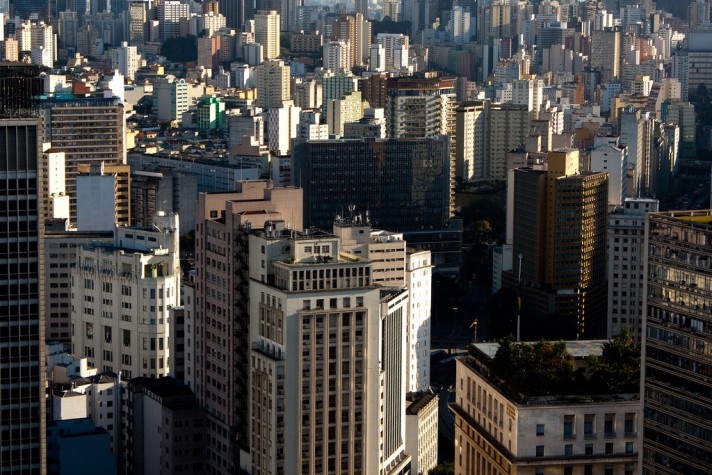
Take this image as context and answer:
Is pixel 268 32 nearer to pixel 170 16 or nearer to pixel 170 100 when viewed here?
pixel 170 16

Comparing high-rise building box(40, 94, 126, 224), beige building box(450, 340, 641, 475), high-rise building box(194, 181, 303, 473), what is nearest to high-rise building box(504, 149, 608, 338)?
high-rise building box(40, 94, 126, 224)

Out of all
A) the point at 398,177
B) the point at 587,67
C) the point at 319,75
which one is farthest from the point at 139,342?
the point at 587,67

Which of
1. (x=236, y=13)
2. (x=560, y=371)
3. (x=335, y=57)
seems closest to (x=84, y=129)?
(x=560, y=371)

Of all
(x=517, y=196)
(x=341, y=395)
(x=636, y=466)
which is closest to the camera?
(x=636, y=466)

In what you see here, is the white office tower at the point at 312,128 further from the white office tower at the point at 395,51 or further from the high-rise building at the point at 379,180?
the white office tower at the point at 395,51

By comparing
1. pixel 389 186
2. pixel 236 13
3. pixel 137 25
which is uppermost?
pixel 236 13

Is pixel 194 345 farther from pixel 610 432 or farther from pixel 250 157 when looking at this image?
pixel 250 157

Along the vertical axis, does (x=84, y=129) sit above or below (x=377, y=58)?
below
